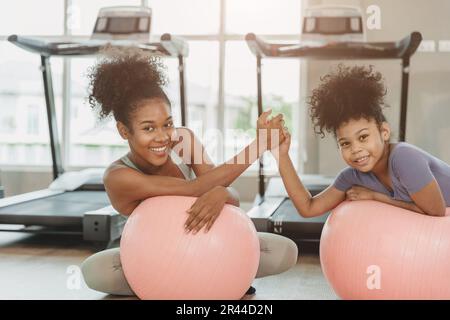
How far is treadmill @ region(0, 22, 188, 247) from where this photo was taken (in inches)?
126

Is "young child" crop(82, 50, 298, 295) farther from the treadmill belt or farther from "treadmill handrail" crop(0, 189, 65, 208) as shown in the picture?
"treadmill handrail" crop(0, 189, 65, 208)

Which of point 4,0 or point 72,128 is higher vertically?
point 4,0

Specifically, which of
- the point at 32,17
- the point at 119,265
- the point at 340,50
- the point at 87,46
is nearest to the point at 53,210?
the point at 87,46

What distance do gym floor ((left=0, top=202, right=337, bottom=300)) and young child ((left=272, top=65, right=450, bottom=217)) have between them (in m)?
0.58

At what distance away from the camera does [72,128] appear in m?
5.59

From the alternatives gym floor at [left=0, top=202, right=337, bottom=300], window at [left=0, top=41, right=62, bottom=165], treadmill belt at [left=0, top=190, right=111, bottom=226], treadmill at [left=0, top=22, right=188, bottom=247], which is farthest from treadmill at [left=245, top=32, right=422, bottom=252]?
window at [left=0, top=41, right=62, bottom=165]

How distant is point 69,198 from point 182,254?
2634 millimetres

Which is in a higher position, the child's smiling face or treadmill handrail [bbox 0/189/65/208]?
the child's smiling face

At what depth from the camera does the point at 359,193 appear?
6.19 ft

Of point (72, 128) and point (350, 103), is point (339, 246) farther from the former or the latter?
point (72, 128)

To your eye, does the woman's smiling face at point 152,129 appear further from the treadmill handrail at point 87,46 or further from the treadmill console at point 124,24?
the treadmill console at point 124,24

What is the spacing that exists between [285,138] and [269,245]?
1.65ft
